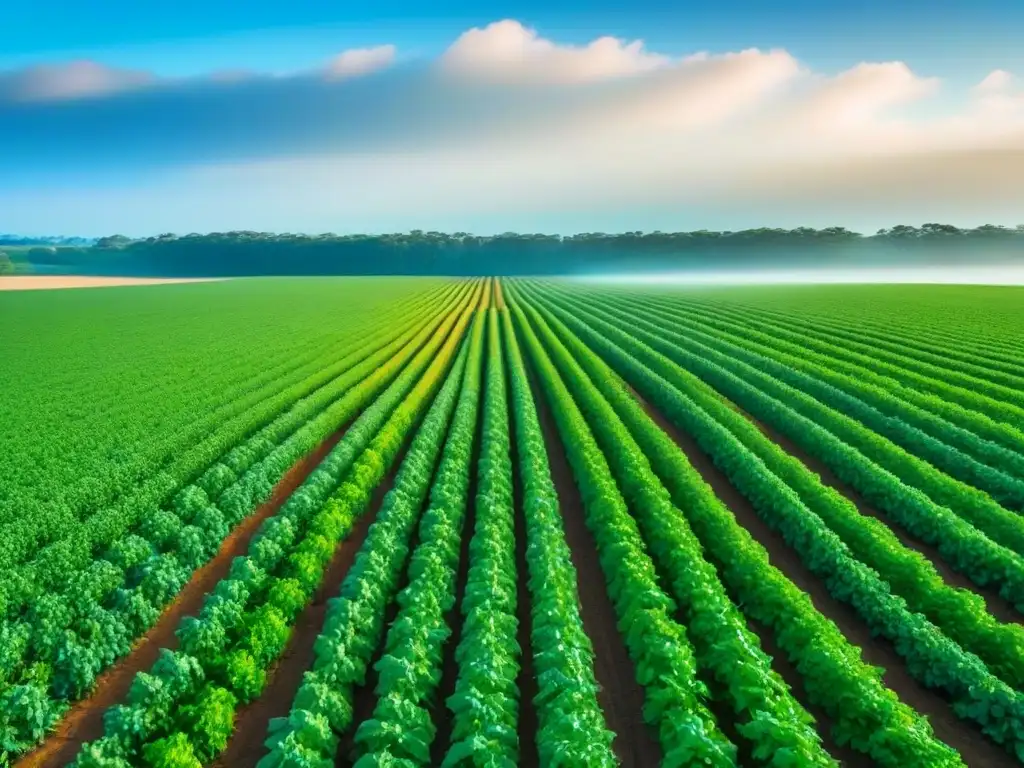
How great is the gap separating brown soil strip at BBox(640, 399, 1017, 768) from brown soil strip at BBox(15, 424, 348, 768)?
1004 cm

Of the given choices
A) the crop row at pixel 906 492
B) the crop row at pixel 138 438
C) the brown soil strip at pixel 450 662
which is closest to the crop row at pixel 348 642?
the brown soil strip at pixel 450 662

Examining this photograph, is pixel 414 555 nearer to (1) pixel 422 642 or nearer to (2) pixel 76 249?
(1) pixel 422 642

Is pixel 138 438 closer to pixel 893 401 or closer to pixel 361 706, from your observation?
pixel 361 706

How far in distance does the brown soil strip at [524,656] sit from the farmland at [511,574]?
0.17 ft

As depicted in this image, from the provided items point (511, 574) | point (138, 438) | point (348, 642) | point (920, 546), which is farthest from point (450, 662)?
point (138, 438)

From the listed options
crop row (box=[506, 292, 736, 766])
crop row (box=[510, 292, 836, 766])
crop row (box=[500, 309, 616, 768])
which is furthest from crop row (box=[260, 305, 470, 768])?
crop row (box=[510, 292, 836, 766])

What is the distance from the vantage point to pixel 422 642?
29.2ft

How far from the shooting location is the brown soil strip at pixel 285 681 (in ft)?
26.4

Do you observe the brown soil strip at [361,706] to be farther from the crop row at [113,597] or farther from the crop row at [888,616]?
the crop row at [888,616]

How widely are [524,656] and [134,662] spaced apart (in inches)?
250

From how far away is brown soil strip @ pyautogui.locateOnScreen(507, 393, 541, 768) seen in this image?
317 inches

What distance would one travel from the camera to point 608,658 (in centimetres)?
967

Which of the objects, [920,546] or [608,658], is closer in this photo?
[608,658]

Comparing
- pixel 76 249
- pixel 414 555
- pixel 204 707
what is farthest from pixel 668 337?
pixel 76 249
